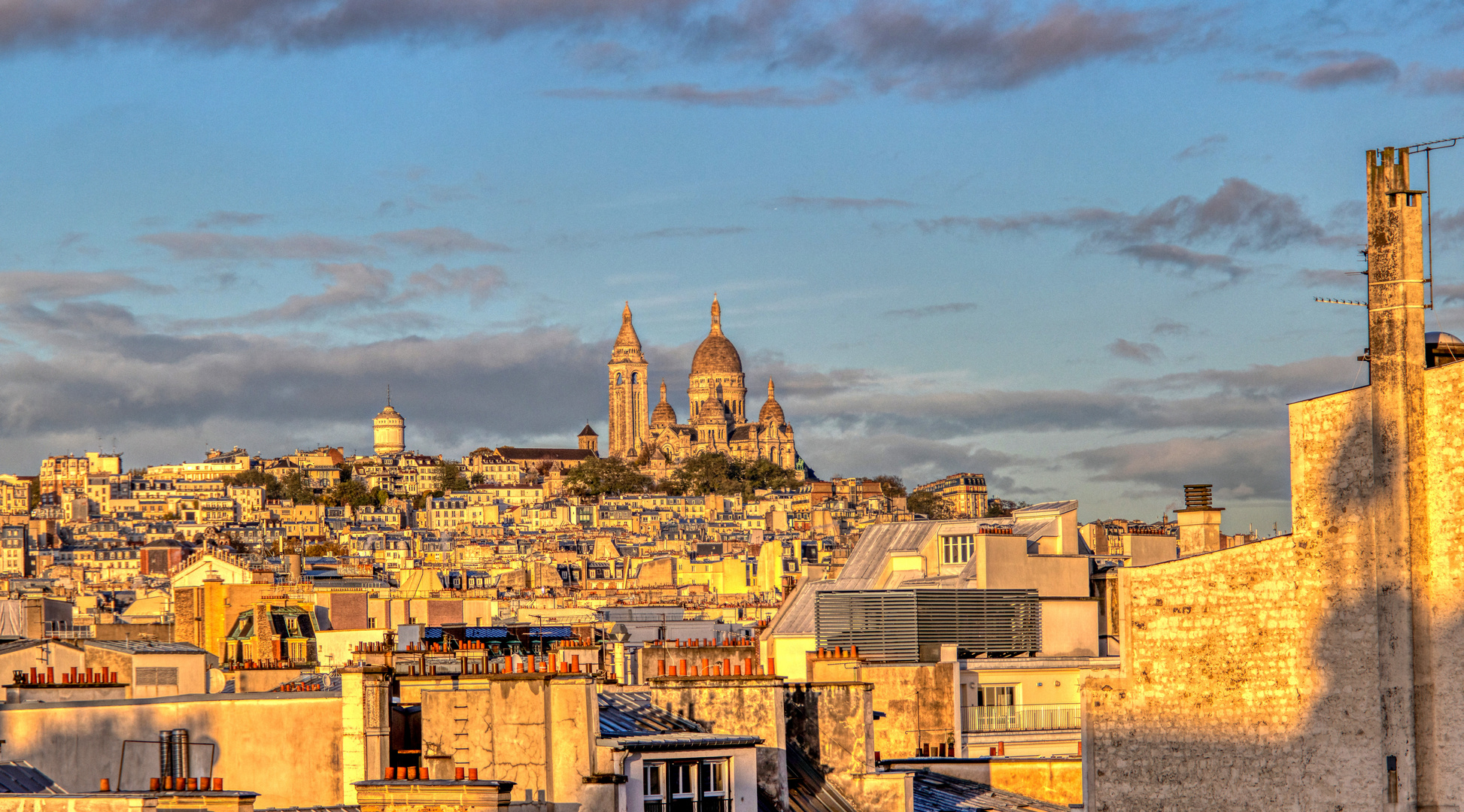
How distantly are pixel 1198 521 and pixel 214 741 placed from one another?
10.2 meters

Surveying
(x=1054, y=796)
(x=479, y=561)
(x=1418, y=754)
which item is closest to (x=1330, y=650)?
(x=1418, y=754)

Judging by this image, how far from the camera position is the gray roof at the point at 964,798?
53.8ft

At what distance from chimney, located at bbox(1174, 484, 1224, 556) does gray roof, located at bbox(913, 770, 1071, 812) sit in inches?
141

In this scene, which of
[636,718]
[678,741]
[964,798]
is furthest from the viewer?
[964,798]

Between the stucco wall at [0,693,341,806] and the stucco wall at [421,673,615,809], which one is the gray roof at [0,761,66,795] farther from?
the stucco wall at [421,673,615,809]

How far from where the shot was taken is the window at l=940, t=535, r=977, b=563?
2825 cm

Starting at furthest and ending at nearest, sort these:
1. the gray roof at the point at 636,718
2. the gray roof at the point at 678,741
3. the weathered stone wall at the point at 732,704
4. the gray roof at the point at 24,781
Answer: the weathered stone wall at the point at 732,704 < the gray roof at the point at 636,718 < the gray roof at the point at 678,741 < the gray roof at the point at 24,781

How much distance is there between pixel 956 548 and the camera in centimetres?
2852

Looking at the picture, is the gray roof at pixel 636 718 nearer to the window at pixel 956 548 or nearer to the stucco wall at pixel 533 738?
the stucco wall at pixel 533 738

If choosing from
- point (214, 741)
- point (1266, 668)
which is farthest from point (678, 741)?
point (1266, 668)

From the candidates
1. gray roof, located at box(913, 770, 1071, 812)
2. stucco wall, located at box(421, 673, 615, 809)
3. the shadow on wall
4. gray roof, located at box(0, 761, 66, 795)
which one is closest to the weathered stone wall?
gray roof, located at box(913, 770, 1071, 812)

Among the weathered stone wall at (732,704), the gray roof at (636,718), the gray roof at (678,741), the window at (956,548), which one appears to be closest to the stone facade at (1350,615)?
the weathered stone wall at (732,704)

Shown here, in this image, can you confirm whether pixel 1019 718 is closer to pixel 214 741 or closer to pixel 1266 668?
pixel 1266 668

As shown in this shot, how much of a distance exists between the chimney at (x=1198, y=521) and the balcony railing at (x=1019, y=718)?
2611 millimetres
